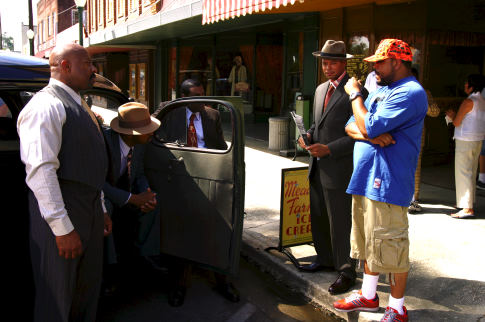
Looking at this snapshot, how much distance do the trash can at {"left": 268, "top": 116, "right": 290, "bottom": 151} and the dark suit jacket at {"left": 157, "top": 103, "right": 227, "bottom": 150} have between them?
21.6 feet

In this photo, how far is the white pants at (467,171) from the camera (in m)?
6.00

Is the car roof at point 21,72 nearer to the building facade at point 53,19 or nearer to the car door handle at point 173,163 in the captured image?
the car door handle at point 173,163

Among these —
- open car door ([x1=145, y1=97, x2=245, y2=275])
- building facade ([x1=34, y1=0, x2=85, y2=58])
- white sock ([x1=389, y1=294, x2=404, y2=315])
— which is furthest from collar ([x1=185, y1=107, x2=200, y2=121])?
building facade ([x1=34, y1=0, x2=85, y2=58])

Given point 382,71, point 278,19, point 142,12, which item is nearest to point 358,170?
point 382,71

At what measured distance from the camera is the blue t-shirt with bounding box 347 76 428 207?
313cm

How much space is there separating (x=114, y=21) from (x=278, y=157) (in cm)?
1600

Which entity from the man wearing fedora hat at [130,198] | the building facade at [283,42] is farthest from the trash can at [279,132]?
the man wearing fedora hat at [130,198]

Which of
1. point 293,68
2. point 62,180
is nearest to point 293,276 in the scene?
point 62,180

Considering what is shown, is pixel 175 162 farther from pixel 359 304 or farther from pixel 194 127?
pixel 359 304

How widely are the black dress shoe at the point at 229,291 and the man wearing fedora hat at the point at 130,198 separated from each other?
0.66 metres

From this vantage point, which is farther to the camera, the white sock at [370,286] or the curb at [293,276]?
the curb at [293,276]

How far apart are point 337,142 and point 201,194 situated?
1157mm

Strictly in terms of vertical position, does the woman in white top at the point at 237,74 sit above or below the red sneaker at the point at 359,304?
above

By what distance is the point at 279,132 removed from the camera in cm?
1101
